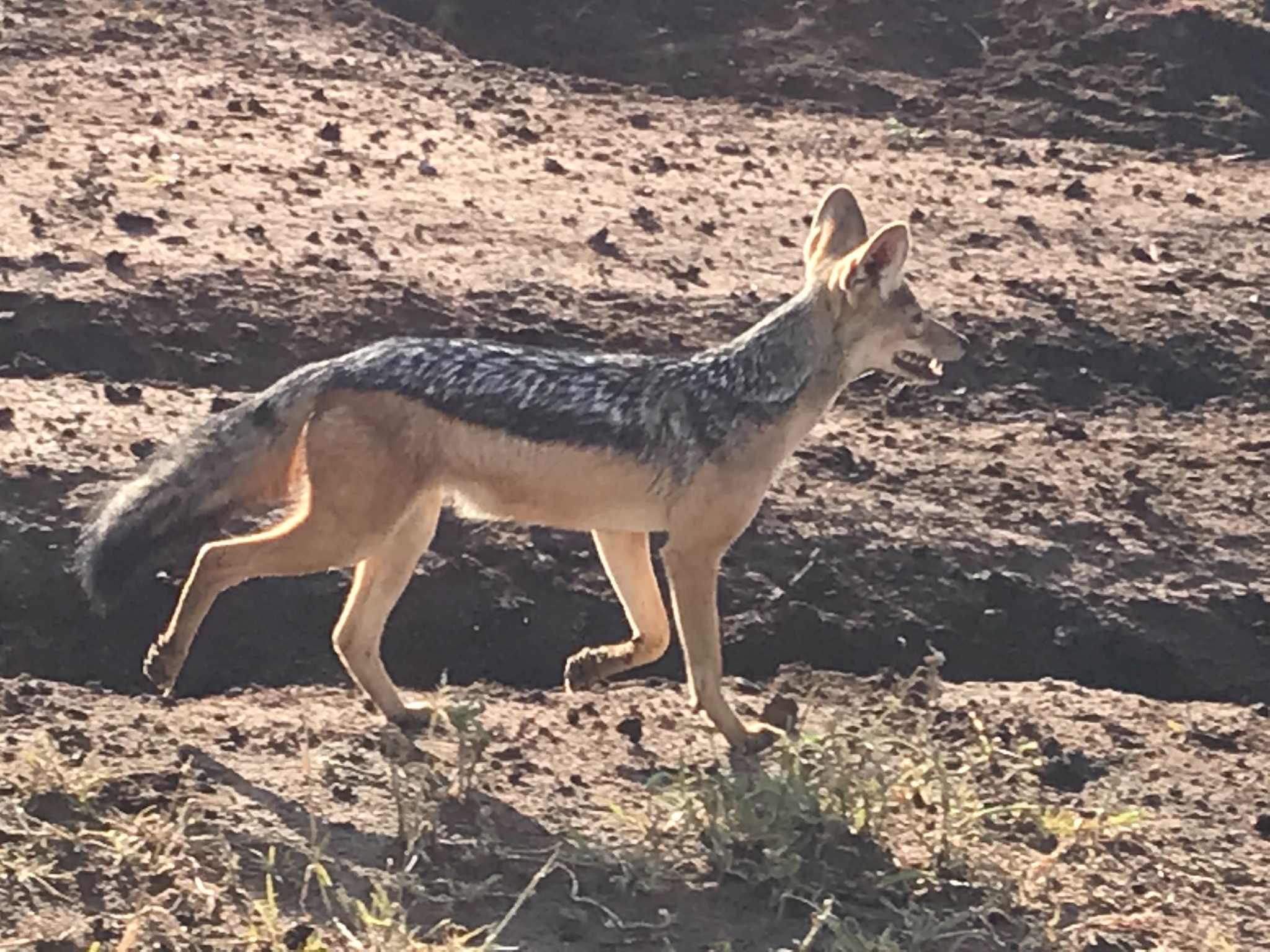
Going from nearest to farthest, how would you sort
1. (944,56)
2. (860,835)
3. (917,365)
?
(860,835)
(917,365)
(944,56)

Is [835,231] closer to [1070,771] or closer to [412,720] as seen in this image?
[1070,771]

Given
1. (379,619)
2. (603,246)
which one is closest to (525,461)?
(379,619)

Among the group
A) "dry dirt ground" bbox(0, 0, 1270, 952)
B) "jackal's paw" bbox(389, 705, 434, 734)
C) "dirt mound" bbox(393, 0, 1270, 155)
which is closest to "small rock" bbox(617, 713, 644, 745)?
"dry dirt ground" bbox(0, 0, 1270, 952)

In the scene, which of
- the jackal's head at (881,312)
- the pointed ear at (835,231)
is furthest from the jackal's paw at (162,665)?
the pointed ear at (835,231)

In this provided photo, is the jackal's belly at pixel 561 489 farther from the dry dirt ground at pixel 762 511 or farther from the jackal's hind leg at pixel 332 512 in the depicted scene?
the dry dirt ground at pixel 762 511

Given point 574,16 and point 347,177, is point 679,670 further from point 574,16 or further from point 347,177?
point 574,16

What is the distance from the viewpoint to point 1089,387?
11141 mm

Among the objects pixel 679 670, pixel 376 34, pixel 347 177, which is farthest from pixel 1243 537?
pixel 376 34

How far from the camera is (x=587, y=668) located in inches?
306

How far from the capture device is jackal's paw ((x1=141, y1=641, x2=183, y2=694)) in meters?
7.16

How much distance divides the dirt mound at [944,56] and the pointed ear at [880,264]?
26.6 ft

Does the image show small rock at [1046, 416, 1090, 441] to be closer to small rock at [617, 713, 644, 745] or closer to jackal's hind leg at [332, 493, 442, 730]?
small rock at [617, 713, 644, 745]

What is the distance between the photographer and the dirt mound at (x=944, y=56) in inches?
619

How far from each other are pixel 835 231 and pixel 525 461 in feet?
5.82
